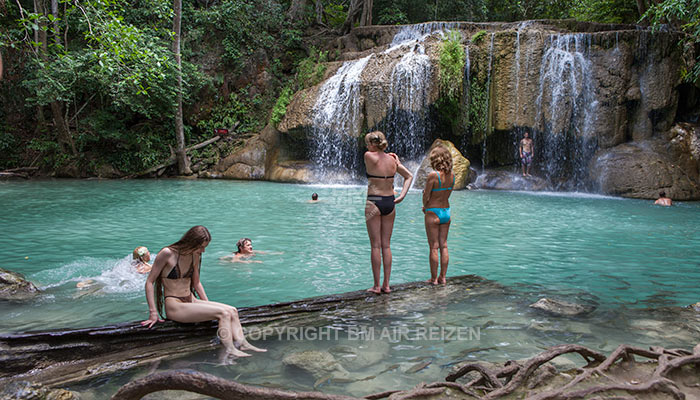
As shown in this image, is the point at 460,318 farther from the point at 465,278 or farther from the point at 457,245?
the point at 457,245

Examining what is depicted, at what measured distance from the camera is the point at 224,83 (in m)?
25.0

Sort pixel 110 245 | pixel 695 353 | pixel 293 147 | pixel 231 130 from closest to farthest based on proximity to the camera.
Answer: pixel 695 353
pixel 110 245
pixel 293 147
pixel 231 130

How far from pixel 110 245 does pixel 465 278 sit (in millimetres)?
6323

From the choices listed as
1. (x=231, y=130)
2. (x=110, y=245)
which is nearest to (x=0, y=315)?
(x=110, y=245)

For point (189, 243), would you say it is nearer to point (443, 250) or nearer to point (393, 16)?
point (443, 250)

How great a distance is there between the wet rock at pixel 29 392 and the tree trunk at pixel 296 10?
27.3 m

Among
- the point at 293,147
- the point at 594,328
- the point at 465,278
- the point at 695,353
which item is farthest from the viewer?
the point at 293,147

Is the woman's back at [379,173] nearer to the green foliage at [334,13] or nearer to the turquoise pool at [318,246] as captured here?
the turquoise pool at [318,246]

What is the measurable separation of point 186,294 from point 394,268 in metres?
3.86

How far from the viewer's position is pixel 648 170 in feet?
53.1

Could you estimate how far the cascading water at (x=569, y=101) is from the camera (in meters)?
18.4

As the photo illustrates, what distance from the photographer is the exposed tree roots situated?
5.57 feet

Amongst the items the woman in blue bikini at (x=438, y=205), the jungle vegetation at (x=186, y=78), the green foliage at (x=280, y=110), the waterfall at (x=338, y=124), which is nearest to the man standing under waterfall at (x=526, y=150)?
the jungle vegetation at (x=186, y=78)

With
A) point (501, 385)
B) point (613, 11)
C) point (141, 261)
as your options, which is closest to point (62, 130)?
point (141, 261)
